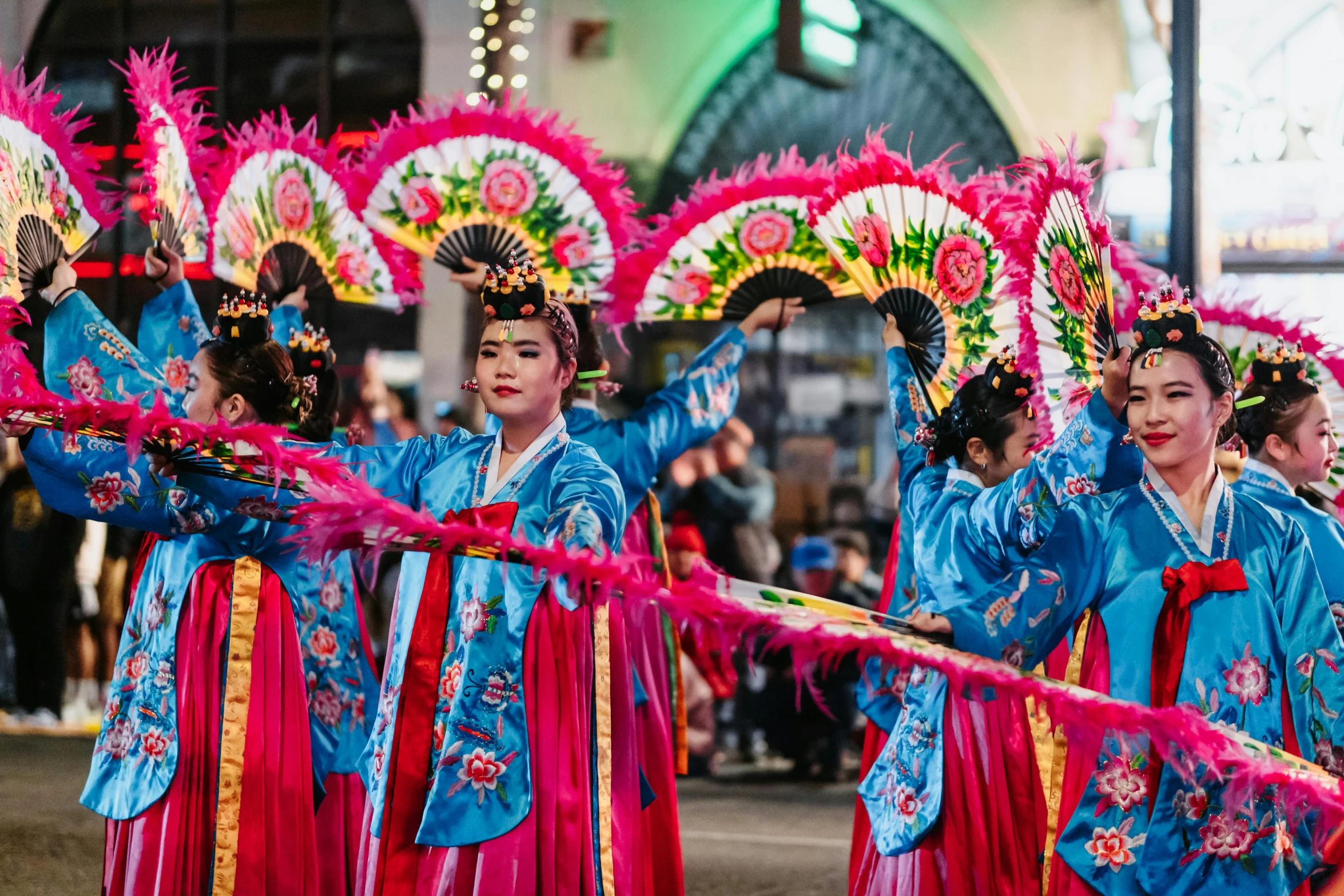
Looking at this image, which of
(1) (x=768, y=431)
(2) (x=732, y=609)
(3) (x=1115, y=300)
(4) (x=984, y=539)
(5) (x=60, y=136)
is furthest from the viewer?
(1) (x=768, y=431)

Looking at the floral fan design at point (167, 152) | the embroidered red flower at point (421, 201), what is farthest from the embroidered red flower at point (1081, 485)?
the floral fan design at point (167, 152)

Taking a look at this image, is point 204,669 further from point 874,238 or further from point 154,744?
point 874,238

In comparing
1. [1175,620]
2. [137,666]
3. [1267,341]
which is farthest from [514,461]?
[1267,341]

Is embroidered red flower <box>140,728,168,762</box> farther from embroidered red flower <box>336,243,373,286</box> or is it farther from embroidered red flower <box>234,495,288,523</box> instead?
embroidered red flower <box>336,243,373,286</box>

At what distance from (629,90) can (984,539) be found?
6036 millimetres

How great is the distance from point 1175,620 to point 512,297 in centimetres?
141

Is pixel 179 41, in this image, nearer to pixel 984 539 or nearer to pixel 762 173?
pixel 762 173

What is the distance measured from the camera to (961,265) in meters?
3.58

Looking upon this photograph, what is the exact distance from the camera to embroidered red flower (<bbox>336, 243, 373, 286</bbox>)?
15.0 feet

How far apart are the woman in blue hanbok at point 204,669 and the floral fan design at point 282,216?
34.0 inches

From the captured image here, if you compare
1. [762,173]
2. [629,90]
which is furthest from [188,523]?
[629,90]

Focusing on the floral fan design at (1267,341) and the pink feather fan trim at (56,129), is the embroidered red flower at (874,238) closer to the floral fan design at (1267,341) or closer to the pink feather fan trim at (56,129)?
the floral fan design at (1267,341)

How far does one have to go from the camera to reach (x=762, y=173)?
173 inches

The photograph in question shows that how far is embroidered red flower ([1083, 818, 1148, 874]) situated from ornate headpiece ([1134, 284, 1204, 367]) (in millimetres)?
850
